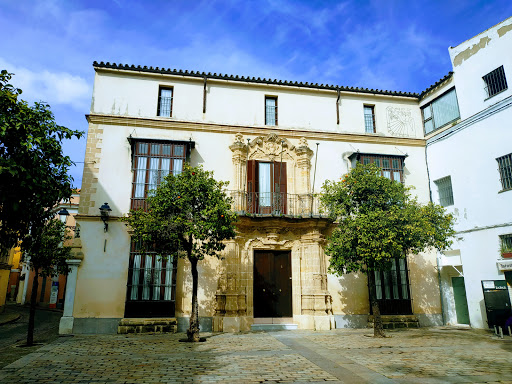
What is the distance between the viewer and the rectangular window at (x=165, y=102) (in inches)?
611

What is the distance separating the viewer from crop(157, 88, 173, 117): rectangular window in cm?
1553

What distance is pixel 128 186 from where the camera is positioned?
47.0 ft

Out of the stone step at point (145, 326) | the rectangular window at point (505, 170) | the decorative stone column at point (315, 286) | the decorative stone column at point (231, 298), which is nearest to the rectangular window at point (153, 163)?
the decorative stone column at point (231, 298)

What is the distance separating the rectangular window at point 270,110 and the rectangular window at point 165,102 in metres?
4.26

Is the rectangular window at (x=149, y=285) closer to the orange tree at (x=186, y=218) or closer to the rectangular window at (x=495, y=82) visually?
the orange tree at (x=186, y=218)

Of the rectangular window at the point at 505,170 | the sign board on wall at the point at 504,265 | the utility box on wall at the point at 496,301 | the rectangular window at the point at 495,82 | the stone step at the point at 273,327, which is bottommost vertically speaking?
the stone step at the point at 273,327

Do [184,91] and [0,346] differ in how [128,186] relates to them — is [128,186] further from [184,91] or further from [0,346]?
[0,346]

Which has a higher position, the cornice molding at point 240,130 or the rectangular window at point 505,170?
the cornice molding at point 240,130

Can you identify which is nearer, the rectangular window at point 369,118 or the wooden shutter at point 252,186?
the wooden shutter at point 252,186

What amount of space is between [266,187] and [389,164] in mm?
5844

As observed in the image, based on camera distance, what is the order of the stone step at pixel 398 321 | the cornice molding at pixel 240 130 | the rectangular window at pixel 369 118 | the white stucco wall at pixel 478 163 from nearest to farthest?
1. the white stucco wall at pixel 478 163
2. the stone step at pixel 398 321
3. the cornice molding at pixel 240 130
4. the rectangular window at pixel 369 118

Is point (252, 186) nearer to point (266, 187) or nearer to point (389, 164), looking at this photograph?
point (266, 187)

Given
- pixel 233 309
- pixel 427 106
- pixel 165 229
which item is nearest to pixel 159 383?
pixel 165 229

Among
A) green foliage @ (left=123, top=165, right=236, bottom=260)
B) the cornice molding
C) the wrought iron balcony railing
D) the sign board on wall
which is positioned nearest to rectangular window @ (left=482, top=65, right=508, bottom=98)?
the cornice molding
